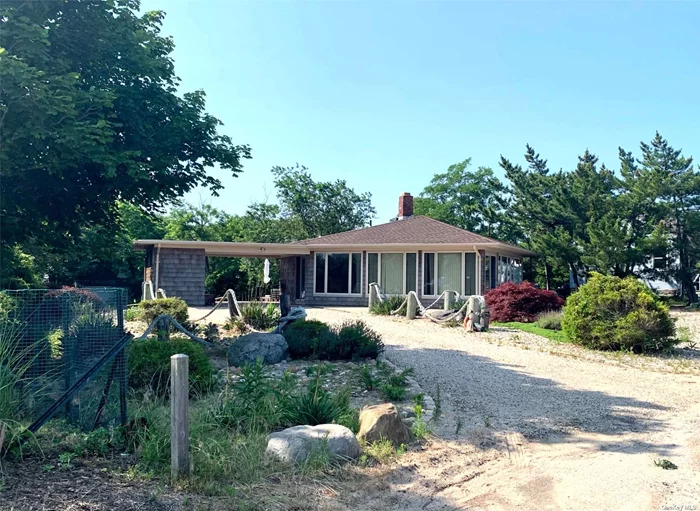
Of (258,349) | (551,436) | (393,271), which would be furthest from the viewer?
(393,271)

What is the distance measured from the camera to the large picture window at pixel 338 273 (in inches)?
907

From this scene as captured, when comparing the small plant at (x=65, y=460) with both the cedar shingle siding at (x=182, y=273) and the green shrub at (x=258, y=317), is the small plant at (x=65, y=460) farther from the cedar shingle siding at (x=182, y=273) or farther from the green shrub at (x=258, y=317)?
the cedar shingle siding at (x=182, y=273)

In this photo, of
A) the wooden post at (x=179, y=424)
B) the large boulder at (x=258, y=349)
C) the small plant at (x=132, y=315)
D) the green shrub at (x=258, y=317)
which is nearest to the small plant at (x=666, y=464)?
the wooden post at (x=179, y=424)

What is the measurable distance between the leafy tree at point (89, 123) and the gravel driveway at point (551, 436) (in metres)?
5.00

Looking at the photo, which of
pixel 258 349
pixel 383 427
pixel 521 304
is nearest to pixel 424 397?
pixel 383 427

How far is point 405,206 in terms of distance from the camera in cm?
2772

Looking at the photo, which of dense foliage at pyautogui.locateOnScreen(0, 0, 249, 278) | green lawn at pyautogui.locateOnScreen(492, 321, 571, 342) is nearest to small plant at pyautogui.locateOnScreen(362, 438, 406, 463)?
dense foliage at pyautogui.locateOnScreen(0, 0, 249, 278)

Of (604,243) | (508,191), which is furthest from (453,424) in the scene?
(508,191)

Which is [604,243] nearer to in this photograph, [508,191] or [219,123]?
[508,191]

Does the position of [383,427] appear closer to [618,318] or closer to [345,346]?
[345,346]

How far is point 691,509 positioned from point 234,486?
3090mm

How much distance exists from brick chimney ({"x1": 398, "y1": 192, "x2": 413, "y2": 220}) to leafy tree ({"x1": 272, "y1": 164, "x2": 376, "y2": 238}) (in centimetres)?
937

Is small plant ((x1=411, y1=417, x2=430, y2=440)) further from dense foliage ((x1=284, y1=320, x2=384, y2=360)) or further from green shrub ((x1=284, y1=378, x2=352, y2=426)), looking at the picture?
dense foliage ((x1=284, y1=320, x2=384, y2=360))

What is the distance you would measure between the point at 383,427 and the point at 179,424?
6.13 ft
